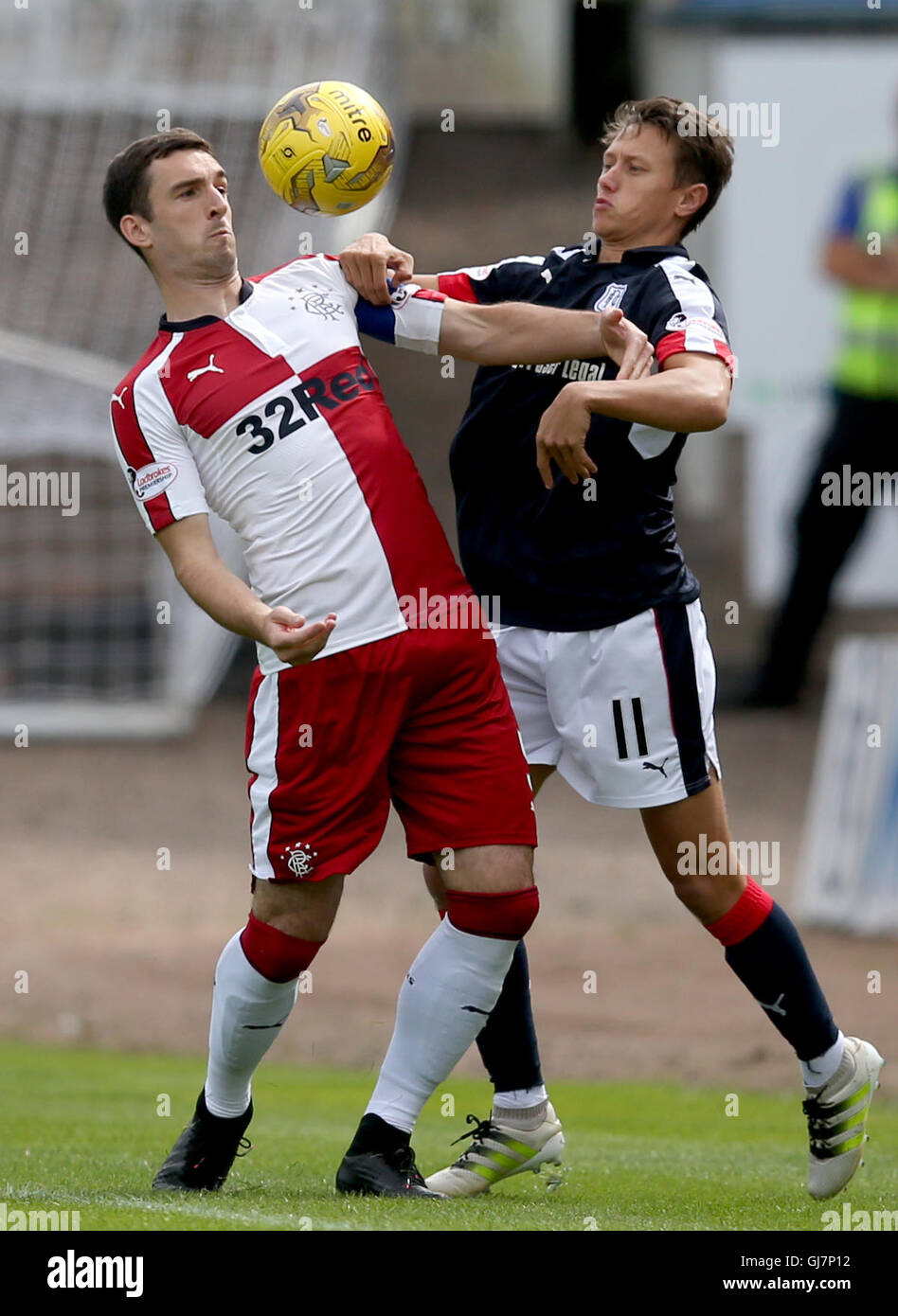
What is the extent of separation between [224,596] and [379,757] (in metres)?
0.58

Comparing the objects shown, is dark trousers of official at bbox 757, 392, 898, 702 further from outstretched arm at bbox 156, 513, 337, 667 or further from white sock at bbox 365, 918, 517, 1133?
outstretched arm at bbox 156, 513, 337, 667

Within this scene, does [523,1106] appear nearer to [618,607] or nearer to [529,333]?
[618,607]

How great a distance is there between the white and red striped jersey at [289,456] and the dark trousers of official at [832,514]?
10971mm

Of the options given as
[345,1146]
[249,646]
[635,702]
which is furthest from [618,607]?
[249,646]

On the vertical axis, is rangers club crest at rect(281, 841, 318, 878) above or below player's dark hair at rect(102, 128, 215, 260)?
below

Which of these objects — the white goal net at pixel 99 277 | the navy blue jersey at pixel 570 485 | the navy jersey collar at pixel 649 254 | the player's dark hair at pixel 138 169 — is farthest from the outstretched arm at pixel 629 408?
the white goal net at pixel 99 277

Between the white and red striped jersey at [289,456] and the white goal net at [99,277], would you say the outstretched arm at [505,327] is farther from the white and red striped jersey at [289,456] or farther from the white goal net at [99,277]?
the white goal net at [99,277]

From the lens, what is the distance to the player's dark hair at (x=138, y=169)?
4.96 metres

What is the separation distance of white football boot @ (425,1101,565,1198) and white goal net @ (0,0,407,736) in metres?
8.29

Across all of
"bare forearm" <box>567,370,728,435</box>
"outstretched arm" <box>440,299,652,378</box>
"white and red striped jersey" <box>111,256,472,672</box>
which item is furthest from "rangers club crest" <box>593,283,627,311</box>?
"bare forearm" <box>567,370,728,435</box>

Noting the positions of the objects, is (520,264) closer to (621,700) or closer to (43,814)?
(621,700)

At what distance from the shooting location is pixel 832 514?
1592 centimetres

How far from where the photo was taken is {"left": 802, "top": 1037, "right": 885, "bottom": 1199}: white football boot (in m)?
5.32

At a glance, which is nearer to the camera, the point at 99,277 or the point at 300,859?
the point at 300,859
